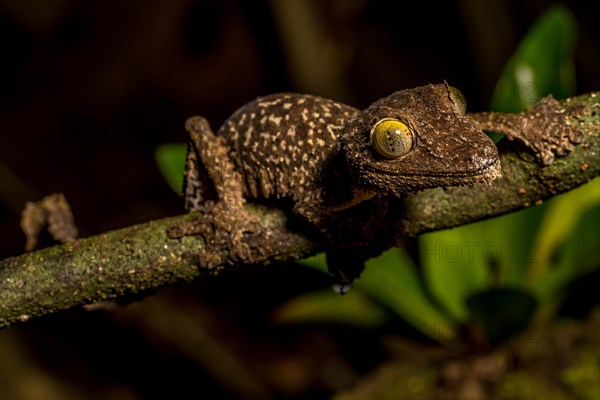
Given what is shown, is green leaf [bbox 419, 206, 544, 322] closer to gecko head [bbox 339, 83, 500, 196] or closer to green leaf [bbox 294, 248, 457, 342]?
green leaf [bbox 294, 248, 457, 342]

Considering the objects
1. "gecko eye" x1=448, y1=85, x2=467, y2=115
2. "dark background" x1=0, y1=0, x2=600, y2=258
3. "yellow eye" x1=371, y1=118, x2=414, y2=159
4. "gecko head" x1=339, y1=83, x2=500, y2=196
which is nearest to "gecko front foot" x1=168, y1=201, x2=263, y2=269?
"gecko head" x1=339, y1=83, x2=500, y2=196

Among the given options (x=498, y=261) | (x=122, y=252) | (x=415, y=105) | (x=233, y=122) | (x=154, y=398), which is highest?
(x=233, y=122)

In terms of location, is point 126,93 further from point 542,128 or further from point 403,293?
point 542,128

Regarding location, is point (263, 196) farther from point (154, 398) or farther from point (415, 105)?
point (154, 398)

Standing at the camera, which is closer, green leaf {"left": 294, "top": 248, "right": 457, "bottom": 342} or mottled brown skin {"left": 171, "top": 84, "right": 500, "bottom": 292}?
mottled brown skin {"left": 171, "top": 84, "right": 500, "bottom": 292}

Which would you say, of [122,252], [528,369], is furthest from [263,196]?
[528,369]

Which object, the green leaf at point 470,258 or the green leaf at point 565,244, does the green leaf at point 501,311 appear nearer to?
the green leaf at point 470,258
